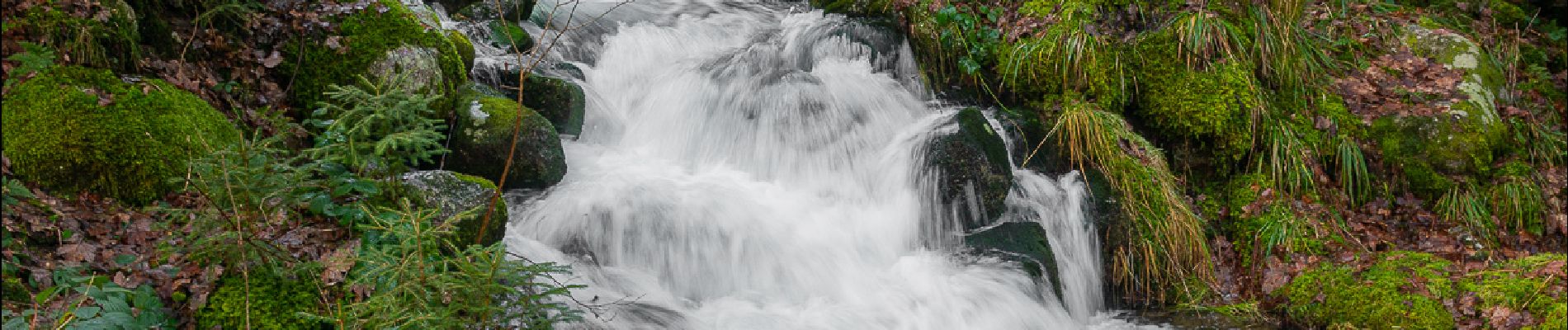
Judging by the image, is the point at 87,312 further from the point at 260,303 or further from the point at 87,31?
the point at 87,31

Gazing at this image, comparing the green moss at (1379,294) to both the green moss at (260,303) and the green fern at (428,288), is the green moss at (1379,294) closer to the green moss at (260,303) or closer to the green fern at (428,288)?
the green fern at (428,288)

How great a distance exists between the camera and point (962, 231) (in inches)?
237

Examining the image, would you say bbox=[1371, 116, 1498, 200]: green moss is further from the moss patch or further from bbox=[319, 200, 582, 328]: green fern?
bbox=[319, 200, 582, 328]: green fern

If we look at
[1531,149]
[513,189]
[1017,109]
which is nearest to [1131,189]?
[1017,109]

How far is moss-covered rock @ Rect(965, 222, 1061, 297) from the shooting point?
5.68m

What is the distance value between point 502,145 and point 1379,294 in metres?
5.67

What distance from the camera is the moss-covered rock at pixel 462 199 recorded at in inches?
174

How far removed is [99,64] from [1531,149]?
999 centimetres

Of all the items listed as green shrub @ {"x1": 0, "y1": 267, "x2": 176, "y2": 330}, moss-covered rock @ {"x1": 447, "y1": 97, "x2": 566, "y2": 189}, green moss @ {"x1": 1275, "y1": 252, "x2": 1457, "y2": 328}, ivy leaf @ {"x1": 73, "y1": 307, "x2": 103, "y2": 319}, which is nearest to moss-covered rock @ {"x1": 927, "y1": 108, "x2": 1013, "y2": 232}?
green moss @ {"x1": 1275, "y1": 252, "x2": 1457, "y2": 328}

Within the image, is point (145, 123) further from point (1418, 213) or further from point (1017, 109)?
point (1418, 213)

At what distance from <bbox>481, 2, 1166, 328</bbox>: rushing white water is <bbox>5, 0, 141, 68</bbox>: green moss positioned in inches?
85.5

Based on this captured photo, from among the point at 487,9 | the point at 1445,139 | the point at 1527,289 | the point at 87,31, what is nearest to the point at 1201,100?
the point at 1445,139

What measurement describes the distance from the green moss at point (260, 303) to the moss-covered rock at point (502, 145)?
2.02 m

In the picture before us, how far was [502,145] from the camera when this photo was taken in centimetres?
564
